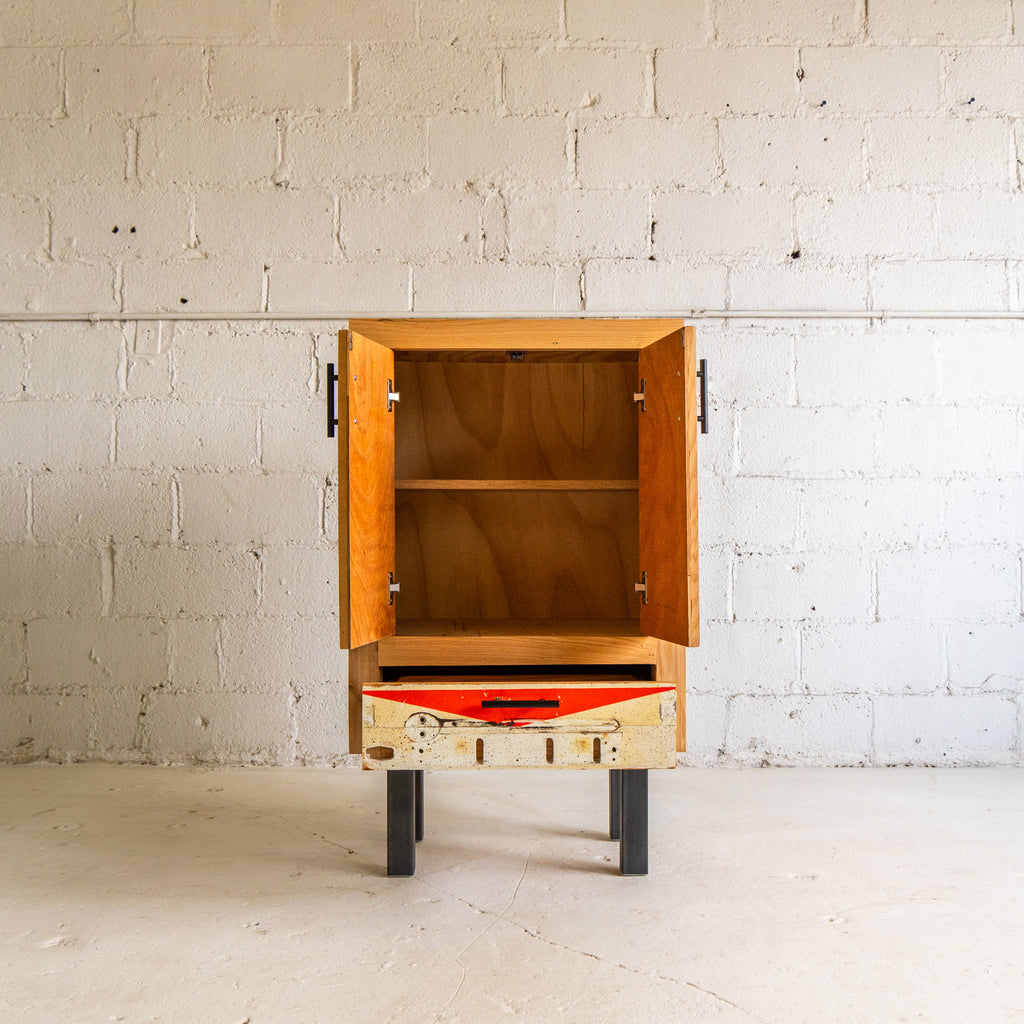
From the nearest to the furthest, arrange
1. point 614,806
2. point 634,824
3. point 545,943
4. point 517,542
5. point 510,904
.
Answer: point 545,943, point 510,904, point 634,824, point 614,806, point 517,542

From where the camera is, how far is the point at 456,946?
1.45 metres

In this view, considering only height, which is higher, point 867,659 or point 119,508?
point 119,508

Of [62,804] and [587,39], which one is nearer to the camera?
[62,804]

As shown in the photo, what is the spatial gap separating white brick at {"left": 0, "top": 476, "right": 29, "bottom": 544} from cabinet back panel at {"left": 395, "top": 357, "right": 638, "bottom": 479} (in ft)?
3.90

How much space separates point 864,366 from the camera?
253 cm

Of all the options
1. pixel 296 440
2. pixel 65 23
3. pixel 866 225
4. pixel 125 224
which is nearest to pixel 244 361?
pixel 296 440

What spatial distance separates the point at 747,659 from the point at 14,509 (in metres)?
2.22

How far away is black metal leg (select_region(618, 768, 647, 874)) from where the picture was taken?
1.71m

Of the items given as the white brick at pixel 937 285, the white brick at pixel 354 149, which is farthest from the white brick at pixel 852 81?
the white brick at pixel 354 149

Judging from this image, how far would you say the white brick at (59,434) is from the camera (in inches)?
98.7

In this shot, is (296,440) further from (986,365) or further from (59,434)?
(986,365)

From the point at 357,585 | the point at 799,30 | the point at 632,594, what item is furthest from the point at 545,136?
the point at 357,585

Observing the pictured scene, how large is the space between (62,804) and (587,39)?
8.48ft

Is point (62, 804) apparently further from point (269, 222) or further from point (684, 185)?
point (684, 185)
